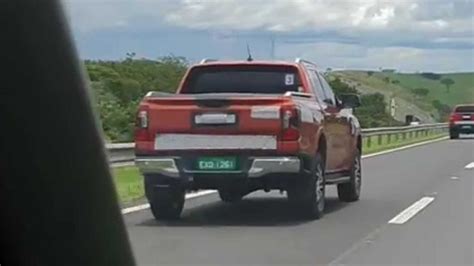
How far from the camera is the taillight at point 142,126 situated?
13.6 meters

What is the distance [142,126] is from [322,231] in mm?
2434

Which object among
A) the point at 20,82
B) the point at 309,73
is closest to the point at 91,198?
the point at 20,82

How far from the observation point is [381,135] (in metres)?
44.6

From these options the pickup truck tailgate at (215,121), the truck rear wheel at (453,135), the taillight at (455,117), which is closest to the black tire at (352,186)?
the pickup truck tailgate at (215,121)

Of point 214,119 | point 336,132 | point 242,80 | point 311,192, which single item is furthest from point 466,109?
point 214,119

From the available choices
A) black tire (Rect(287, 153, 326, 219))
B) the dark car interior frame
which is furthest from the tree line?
the dark car interior frame

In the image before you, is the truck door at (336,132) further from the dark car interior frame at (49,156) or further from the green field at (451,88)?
the green field at (451,88)

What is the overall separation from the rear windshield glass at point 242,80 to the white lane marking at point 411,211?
2106 millimetres

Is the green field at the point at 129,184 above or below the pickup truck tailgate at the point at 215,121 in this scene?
below

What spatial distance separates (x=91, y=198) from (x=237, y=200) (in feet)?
40.2

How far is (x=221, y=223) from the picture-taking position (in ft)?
45.1

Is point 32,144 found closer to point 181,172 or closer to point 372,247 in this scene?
point 372,247

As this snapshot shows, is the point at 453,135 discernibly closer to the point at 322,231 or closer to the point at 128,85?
the point at 128,85

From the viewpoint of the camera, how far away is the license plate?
13.5m
